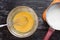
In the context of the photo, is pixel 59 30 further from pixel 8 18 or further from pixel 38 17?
pixel 8 18
